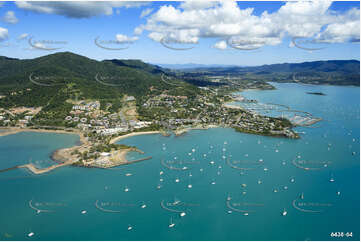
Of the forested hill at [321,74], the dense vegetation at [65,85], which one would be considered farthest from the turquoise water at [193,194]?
the forested hill at [321,74]

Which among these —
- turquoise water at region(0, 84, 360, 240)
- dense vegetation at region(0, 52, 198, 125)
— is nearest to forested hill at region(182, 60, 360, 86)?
dense vegetation at region(0, 52, 198, 125)

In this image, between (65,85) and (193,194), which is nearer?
(193,194)

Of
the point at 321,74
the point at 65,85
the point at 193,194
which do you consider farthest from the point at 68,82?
the point at 321,74

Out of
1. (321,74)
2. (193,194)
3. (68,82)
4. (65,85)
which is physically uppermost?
(321,74)

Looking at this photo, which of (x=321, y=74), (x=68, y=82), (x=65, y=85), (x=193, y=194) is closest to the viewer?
(x=193, y=194)

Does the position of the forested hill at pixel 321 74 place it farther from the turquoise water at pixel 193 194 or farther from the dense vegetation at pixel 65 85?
the turquoise water at pixel 193 194

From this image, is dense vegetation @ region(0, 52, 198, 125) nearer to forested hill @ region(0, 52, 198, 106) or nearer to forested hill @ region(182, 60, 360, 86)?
forested hill @ region(0, 52, 198, 106)

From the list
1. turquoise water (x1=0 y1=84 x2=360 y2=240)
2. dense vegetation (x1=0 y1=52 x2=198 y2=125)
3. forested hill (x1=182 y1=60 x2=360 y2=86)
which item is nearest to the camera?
turquoise water (x1=0 y1=84 x2=360 y2=240)

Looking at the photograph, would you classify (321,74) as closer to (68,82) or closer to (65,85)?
(68,82)
